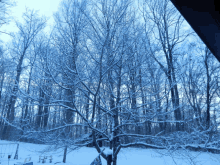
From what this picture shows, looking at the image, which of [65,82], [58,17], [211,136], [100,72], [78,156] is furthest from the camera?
[78,156]

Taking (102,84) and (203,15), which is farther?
(102,84)

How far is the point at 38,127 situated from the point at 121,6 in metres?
4.12

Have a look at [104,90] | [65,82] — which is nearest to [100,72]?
[104,90]

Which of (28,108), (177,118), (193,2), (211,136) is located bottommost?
(211,136)

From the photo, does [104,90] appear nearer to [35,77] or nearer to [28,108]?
[35,77]

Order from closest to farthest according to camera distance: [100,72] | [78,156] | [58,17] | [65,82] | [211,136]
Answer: [211,136] → [100,72] → [65,82] → [58,17] → [78,156]

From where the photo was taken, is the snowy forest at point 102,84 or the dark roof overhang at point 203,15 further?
the snowy forest at point 102,84

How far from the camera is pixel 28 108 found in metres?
4.27

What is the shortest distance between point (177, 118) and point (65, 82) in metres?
3.30

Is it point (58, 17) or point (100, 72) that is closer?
point (100, 72)

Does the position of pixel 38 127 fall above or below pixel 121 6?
below

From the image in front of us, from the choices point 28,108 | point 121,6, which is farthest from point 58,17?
point 28,108

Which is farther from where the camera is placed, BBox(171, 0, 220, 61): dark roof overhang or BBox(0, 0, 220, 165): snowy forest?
BBox(0, 0, 220, 165): snowy forest

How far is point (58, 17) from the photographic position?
4723 millimetres
